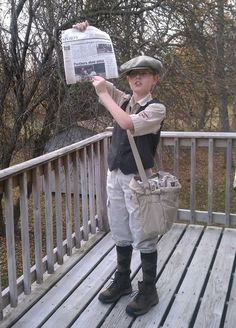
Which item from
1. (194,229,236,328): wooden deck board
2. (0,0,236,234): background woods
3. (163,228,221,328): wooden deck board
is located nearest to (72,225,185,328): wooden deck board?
(163,228,221,328): wooden deck board

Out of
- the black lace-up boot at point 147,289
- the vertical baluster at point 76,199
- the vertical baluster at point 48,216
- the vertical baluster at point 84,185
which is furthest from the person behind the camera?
the vertical baluster at point 84,185

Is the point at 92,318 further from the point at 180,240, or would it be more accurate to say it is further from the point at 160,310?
the point at 180,240

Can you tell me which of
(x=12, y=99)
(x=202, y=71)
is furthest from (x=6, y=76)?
(x=202, y=71)

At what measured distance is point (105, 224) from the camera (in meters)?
3.68

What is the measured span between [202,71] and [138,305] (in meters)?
3.55

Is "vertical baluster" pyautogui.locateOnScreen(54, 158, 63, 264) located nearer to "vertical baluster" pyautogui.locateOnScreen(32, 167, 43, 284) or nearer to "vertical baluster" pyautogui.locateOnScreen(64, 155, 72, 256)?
"vertical baluster" pyautogui.locateOnScreen(64, 155, 72, 256)

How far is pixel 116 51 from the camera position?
187 inches

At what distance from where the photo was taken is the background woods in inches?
184

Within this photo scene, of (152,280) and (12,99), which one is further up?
(12,99)

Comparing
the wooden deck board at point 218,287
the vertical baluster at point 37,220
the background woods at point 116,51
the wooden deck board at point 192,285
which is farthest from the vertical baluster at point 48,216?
the background woods at point 116,51

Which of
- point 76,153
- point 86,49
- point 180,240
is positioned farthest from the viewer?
point 180,240

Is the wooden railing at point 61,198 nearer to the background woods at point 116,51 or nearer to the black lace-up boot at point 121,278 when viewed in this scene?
the black lace-up boot at point 121,278

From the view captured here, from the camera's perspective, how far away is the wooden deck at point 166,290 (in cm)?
235

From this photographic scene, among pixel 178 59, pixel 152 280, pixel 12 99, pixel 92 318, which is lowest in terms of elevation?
pixel 92 318
